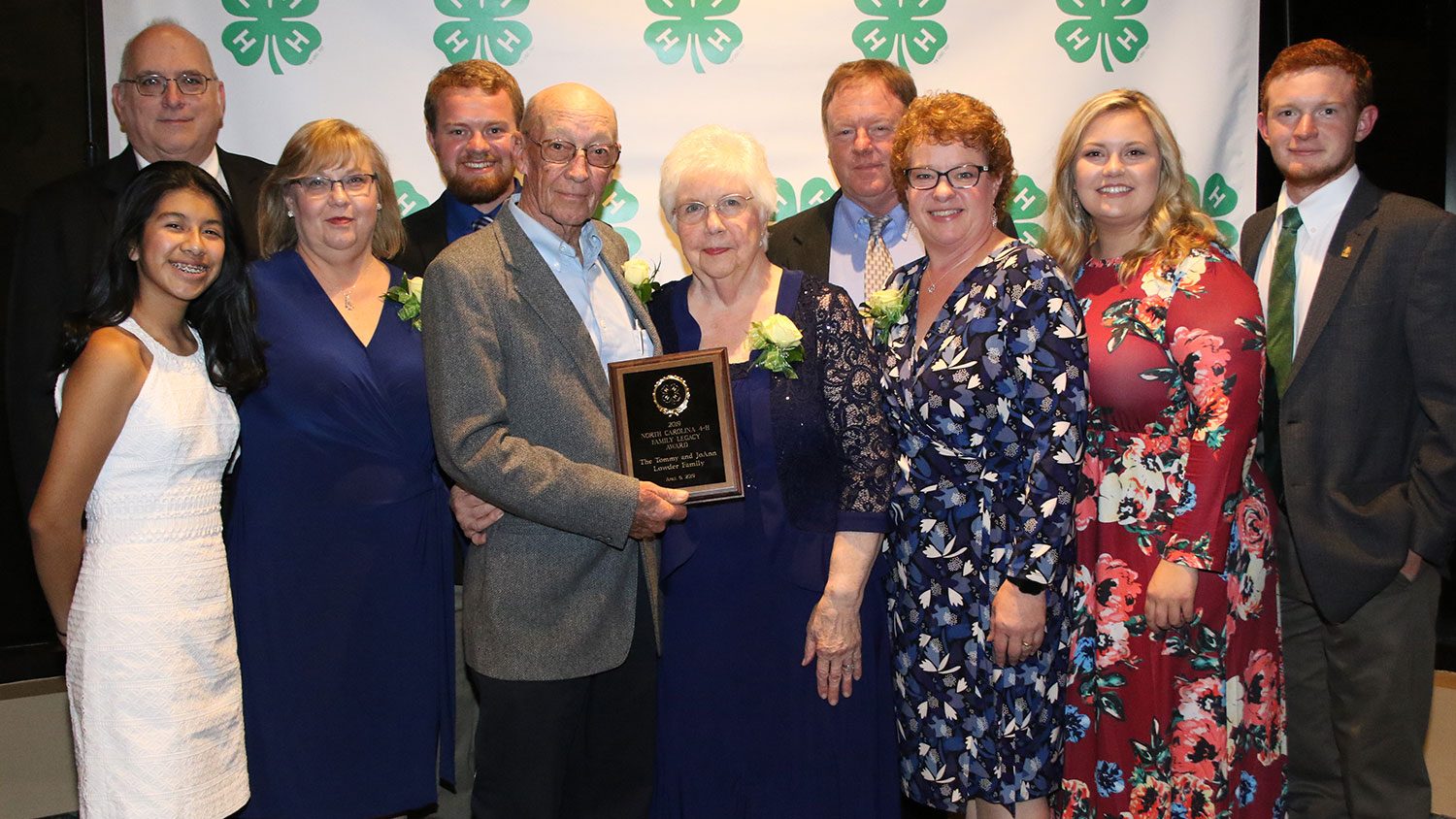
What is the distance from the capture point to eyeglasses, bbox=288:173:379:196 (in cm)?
313

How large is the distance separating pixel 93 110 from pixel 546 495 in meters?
3.07

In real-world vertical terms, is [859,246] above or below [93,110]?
below

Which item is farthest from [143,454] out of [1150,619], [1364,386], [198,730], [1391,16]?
[1391,16]

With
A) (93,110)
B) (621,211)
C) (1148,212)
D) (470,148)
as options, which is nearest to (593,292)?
(470,148)

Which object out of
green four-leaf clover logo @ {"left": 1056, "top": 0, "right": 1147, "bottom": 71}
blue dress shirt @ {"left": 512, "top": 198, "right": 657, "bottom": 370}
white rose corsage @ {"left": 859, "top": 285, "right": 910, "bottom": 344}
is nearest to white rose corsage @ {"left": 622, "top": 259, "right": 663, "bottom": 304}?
blue dress shirt @ {"left": 512, "top": 198, "right": 657, "bottom": 370}

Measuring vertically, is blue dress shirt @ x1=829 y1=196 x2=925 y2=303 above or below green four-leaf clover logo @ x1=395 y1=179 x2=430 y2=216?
below

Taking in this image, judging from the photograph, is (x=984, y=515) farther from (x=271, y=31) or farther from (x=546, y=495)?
(x=271, y=31)

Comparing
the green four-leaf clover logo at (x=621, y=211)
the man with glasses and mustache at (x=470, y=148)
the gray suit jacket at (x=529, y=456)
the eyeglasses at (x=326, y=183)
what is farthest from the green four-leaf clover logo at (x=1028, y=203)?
the eyeglasses at (x=326, y=183)

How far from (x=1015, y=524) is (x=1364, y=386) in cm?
137

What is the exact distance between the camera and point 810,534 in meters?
2.86

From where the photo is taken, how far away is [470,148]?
3.98m

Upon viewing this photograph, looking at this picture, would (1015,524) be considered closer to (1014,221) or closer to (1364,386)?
(1364,386)

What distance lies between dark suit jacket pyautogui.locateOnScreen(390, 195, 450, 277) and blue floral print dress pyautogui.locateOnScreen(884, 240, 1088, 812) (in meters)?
1.73

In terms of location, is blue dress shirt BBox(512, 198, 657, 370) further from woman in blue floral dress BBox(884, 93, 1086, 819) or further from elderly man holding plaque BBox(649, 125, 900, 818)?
woman in blue floral dress BBox(884, 93, 1086, 819)
